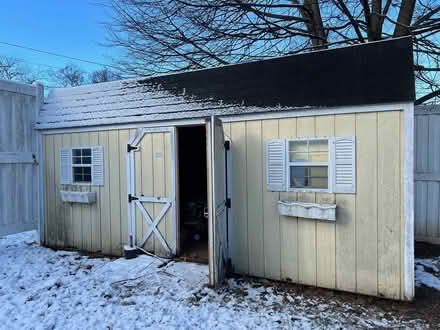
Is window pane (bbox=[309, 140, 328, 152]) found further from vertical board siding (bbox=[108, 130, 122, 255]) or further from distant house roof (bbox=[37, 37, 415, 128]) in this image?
vertical board siding (bbox=[108, 130, 122, 255])

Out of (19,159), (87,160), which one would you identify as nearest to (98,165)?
(87,160)

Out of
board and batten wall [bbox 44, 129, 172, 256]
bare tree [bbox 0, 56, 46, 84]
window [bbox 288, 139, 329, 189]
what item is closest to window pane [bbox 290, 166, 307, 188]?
window [bbox 288, 139, 329, 189]

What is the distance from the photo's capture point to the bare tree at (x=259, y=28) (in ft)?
25.8

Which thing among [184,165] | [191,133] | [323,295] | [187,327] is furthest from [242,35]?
[187,327]

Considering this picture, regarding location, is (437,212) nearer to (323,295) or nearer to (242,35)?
(323,295)

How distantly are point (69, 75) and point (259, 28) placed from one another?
1981 centimetres

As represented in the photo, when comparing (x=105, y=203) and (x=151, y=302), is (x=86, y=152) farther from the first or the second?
(x=151, y=302)

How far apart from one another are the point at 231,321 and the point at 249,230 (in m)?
1.47

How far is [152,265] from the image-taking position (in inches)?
182

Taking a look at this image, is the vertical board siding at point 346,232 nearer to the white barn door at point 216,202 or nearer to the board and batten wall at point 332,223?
the board and batten wall at point 332,223

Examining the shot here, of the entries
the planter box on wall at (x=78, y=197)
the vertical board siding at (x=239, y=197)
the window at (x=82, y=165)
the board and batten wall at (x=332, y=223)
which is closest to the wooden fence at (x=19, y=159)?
the planter box on wall at (x=78, y=197)

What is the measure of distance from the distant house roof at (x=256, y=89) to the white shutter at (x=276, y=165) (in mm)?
520

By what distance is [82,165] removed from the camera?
5.72 metres

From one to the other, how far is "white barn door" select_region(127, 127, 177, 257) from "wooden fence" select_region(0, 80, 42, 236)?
2.50m
